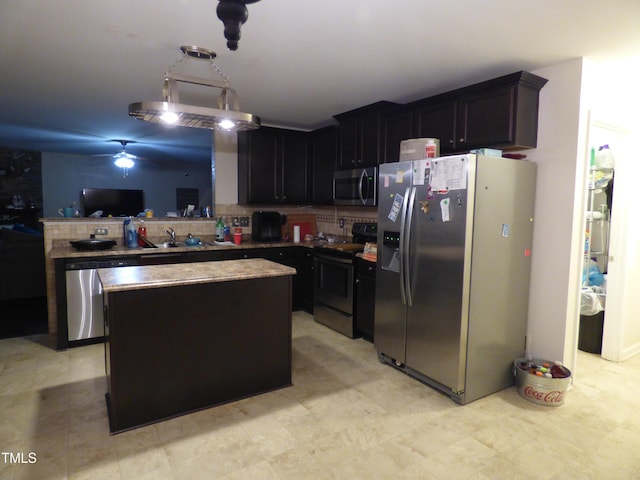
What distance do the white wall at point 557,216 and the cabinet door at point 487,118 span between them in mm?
317

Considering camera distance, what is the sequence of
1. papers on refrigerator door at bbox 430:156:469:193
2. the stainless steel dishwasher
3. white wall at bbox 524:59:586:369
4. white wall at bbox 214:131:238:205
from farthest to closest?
white wall at bbox 214:131:238:205
the stainless steel dishwasher
white wall at bbox 524:59:586:369
papers on refrigerator door at bbox 430:156:469:193

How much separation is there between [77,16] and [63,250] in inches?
92.1

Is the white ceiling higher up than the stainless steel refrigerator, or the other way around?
the white ceiling

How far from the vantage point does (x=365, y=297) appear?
3781mm

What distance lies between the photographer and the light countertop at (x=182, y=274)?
7.30ft

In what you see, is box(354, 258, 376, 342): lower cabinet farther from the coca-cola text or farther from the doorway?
the doorway

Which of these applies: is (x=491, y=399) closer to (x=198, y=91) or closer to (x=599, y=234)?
(x=599, y=234)

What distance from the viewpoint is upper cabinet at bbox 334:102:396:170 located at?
3.88m

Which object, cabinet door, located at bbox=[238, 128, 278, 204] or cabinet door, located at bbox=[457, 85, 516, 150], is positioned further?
cabinet door, located at bbox=[238, 128, 278, 204]

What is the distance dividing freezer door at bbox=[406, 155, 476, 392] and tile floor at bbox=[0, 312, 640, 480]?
0.28 m

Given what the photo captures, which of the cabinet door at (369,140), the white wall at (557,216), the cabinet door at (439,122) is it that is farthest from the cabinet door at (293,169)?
the white wall at (557,216)

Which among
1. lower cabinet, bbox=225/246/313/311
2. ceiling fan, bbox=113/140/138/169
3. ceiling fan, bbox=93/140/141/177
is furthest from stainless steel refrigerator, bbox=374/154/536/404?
ceiling fan, bbox=113/140/138/169

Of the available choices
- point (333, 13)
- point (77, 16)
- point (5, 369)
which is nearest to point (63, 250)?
point (5, 369)

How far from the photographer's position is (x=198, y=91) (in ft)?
11.3
